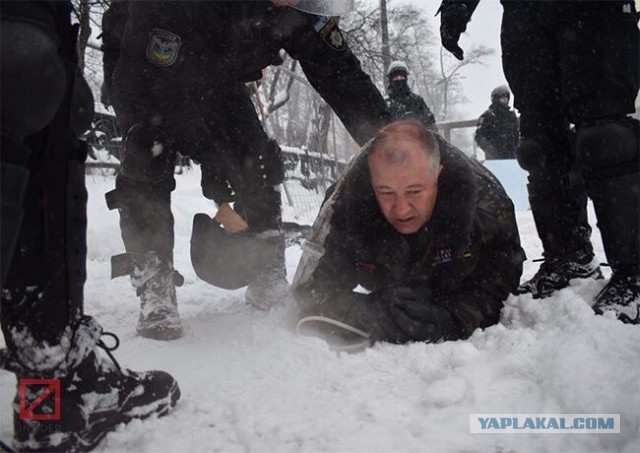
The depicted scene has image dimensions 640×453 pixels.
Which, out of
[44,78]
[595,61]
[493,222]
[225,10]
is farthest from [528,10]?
[44,78]

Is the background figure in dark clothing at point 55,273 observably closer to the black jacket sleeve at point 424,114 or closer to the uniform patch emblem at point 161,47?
the uniform patch emblem at point 161,47

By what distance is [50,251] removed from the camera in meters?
0.95

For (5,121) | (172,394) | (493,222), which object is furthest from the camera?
(493,222)

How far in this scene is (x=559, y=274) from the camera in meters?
1.89

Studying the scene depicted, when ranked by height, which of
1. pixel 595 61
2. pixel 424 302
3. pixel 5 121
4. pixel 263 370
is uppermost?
pixel 595 61

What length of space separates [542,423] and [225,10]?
1.71 m

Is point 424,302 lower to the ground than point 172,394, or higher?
higher

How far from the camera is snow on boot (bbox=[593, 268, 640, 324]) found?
145 centimetres

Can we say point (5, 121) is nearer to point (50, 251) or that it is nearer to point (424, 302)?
point (50, 251)

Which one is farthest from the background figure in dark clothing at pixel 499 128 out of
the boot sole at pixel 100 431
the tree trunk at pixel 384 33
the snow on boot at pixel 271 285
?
the boot sole at pixel 100 431

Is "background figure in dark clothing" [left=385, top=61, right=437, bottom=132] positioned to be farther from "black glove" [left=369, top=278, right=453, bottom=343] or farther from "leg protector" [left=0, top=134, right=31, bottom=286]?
"leg protector" [left=0, top=134, right=31, bottom=286]

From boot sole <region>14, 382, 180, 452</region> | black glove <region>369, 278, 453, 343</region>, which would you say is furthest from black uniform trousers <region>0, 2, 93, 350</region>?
black glove <region>369, 278, 453, 343</region>

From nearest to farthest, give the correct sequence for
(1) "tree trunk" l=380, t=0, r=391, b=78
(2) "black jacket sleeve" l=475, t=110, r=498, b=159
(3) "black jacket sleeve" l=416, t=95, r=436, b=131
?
1. (3) "black jacket sleeve" l=416, t=95, r=436, b=131
2. (2) "black jacket sleeve" l=475, t=110, r=498, b=159
3. (1) "tree trunk" l=380, t=0, r=391, b=78

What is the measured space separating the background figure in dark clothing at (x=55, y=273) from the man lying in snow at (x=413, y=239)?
72cm
